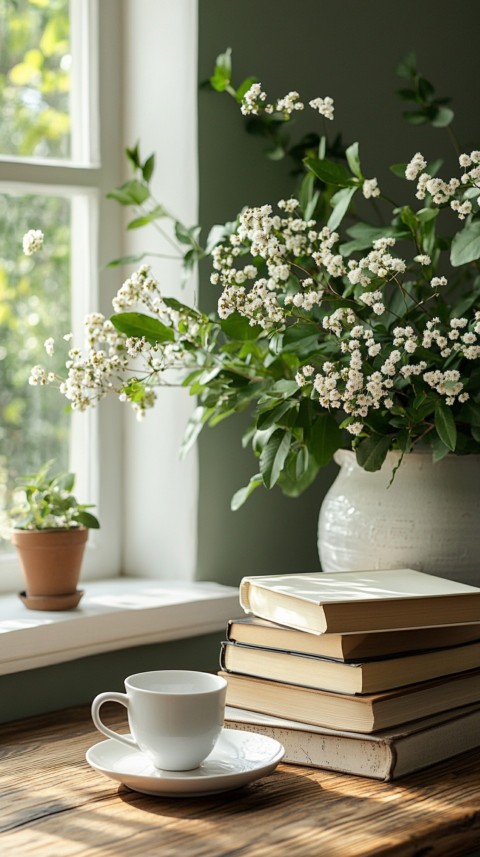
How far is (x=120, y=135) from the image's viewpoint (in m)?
1.64

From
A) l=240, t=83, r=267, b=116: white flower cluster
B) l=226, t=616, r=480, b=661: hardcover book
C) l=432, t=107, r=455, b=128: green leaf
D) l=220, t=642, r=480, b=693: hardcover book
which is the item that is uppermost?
l=432, t=107, r=455, b=128: green leaf

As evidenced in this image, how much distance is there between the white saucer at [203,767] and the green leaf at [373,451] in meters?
0.33

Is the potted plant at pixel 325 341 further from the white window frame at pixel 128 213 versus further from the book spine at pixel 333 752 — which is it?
the book spine at pixel 333 752

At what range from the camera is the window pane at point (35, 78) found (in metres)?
1.55

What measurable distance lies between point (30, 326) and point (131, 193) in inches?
9.9

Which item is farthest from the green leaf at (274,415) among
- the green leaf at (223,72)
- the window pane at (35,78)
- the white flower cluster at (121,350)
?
the window pane at (35,78)

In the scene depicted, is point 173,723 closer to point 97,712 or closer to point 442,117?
point 97,712

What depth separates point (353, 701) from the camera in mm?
1124

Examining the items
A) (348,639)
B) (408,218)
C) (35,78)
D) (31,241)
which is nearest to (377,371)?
(408,218)

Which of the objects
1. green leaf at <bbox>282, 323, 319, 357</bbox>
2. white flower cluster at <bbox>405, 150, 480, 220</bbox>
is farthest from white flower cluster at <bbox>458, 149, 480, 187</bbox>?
green leaf at <bbox>282, 323, 319, 357</bbox>

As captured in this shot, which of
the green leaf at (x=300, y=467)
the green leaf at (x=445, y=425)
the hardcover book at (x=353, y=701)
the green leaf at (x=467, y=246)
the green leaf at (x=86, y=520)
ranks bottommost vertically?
the hardcover book at (x=353, y=701)

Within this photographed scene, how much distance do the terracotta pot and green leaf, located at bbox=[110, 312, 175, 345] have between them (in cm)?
30

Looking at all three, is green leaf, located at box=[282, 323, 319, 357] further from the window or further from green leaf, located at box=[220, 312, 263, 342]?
the window

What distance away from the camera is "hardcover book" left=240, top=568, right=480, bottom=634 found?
1135 millimetres
